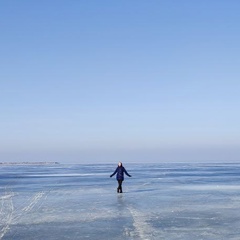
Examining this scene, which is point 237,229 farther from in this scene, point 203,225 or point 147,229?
point 147,229

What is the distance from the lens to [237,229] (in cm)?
1038

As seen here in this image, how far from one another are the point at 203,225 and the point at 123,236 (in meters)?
2.52

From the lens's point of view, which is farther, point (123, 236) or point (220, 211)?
point (220, 211)

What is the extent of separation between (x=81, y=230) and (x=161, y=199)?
24.3 feet

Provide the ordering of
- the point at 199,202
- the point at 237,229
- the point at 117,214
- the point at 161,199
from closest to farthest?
the point at 237,229 < the point at 117,214 < the point at 199,202 < the point at 161,199

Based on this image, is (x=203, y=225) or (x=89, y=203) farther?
(x=89, y=203)

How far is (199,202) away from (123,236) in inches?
290

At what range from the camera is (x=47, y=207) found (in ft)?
49.9

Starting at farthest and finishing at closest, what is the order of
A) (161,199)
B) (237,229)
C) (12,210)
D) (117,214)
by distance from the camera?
(161,199), (12,210), (117,214), (237,229)

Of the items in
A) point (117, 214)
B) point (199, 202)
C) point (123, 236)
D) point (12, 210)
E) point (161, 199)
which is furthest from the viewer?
point (161, 199)

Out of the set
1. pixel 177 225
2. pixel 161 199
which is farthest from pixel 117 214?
pixel 161 199

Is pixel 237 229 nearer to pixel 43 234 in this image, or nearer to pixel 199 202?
pixel 43 234

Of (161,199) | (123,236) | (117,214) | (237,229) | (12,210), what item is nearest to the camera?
(123,236)

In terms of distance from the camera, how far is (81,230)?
10.5 metres
